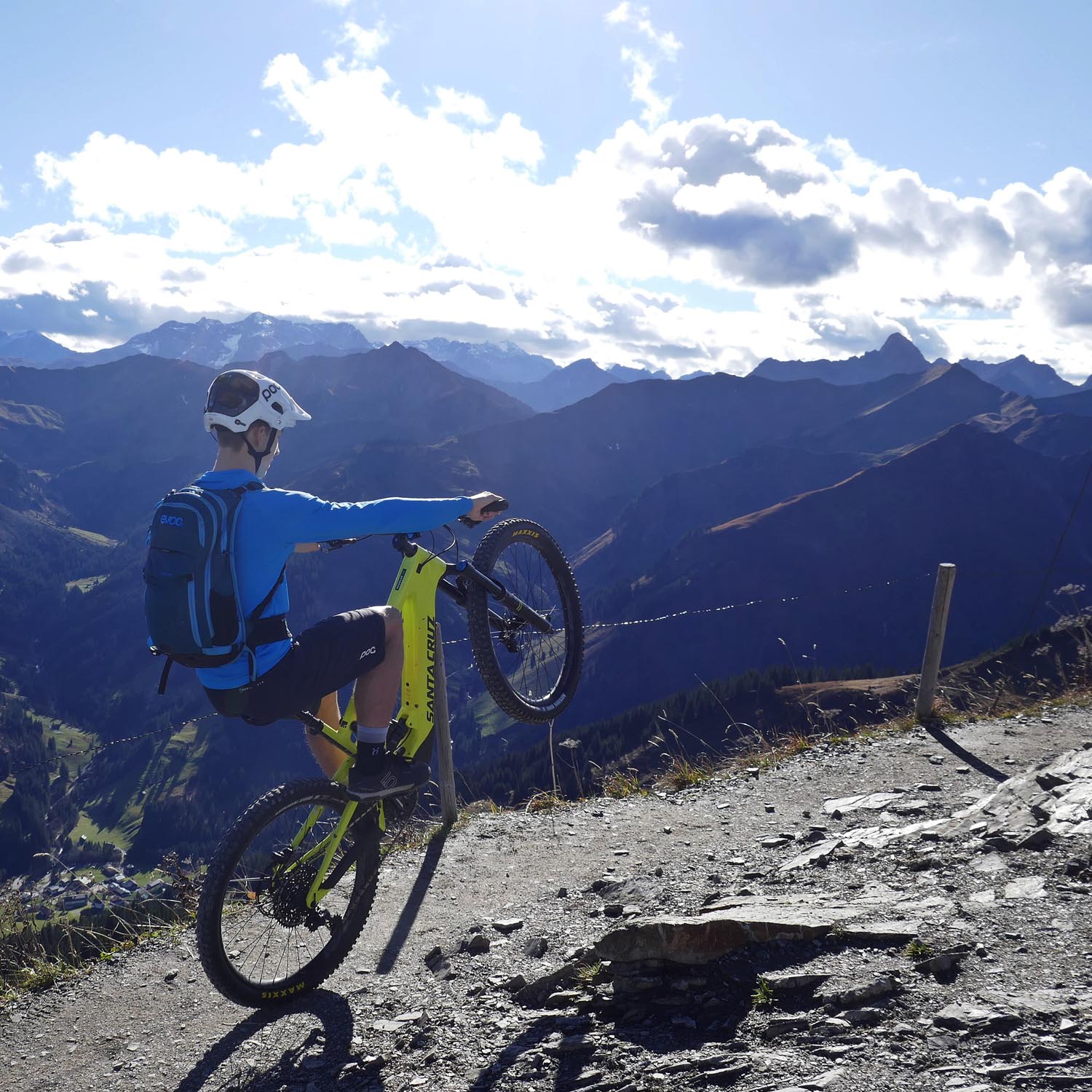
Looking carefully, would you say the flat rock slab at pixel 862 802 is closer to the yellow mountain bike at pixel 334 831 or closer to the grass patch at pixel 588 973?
the yellow mountain bike at pixel 334 831

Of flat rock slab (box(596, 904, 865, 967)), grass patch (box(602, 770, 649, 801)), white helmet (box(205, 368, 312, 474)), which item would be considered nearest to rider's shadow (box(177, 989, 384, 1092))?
flat rock slab (box(596, 904, 865, 967))

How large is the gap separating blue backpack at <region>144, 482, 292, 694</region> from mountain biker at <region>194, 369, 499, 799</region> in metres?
0.15

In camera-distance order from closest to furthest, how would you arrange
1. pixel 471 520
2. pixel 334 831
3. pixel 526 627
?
pixel 334 831 < pixel 471 520 < pixel 526 627

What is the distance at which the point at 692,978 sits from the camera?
4.71 meters

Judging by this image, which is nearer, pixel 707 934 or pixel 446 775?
pixel 707 934

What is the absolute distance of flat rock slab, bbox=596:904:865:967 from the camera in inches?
187

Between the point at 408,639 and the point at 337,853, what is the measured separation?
1619mm

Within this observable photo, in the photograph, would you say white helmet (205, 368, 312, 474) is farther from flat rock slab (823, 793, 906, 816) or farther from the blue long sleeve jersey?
flat rock slab (823, 793, 906, 816)

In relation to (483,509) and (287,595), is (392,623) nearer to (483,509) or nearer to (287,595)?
(287,595)

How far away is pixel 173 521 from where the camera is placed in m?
Result: 4.71

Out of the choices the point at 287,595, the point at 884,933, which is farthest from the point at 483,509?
the point at 884,933

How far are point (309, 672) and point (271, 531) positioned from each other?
98 cm

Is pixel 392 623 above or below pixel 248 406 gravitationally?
below

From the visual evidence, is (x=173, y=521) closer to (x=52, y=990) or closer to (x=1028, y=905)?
(x=52, y=990)
